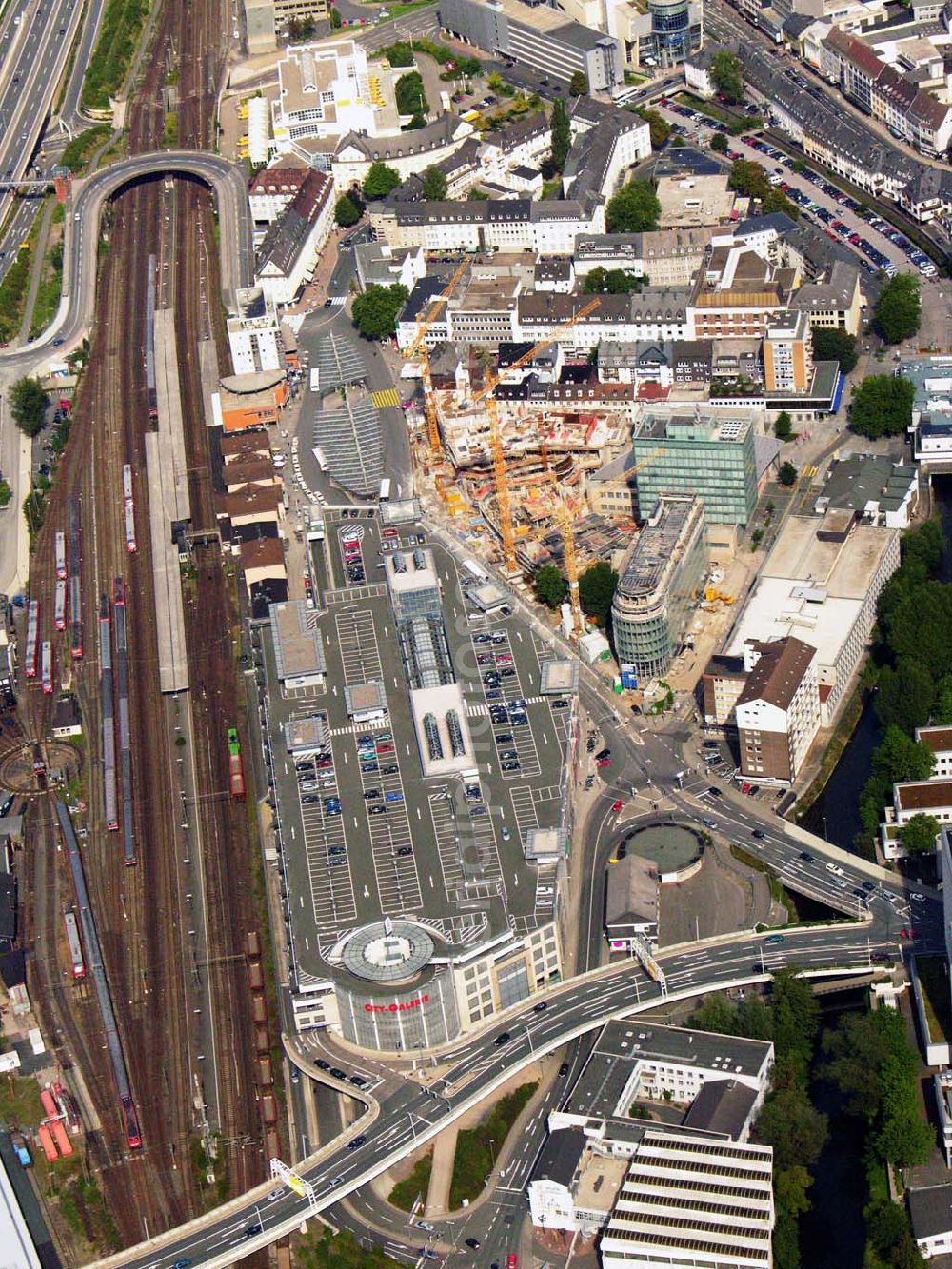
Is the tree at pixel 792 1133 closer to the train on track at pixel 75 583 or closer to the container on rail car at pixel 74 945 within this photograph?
the container on rail car at pixel 74 945

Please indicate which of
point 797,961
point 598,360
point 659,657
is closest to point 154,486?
point 598,360

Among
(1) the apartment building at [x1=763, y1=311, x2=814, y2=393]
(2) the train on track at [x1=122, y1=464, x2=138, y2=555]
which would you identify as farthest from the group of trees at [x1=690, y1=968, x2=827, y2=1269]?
(2) the train on track at [x1=122, y1=464, x2=138, y2=555]

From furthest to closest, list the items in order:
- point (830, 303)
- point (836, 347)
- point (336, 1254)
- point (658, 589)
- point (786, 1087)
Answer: point (830, 303) < point (836, 347) < point (658, 589) < point (786, 1087) < point (336, 1254)

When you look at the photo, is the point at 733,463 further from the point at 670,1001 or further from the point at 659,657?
the point at 670,1001

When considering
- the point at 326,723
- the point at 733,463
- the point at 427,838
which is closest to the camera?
the point at 427,838

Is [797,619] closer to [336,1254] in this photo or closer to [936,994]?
[936,994]

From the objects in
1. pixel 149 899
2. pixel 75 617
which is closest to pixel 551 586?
pixel 75 617
